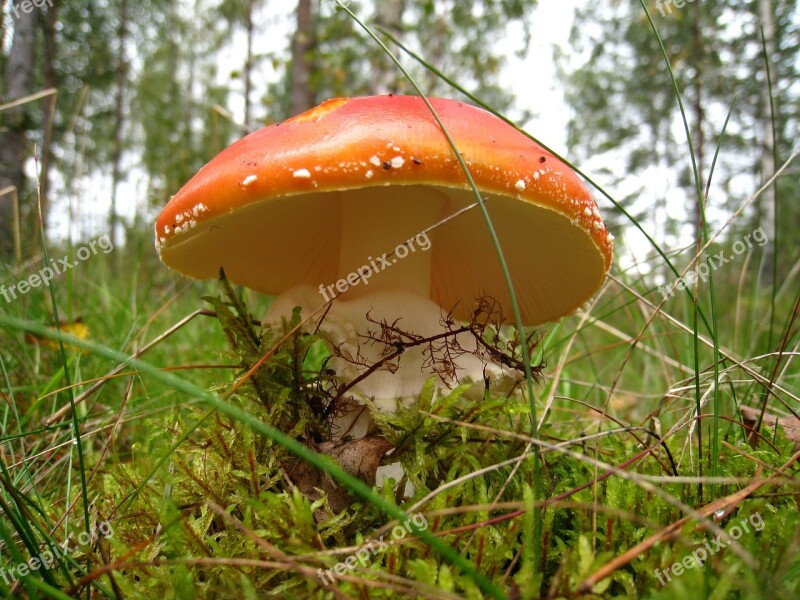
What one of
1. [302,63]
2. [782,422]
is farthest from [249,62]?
[782,422]

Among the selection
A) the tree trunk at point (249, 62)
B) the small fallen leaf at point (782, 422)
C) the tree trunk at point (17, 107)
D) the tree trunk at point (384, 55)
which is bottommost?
the small fallen leaf at point (782, 422)

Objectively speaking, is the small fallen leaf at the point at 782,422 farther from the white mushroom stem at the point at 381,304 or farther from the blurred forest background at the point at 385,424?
the white mushroom stem at the point at 381,304

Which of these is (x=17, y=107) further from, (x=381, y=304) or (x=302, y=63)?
(x=381, y=304)

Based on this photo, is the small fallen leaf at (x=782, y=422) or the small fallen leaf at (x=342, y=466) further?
the small fallen leaf at (x=782, y=422)

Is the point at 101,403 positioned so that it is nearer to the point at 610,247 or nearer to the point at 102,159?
the point at 610,247

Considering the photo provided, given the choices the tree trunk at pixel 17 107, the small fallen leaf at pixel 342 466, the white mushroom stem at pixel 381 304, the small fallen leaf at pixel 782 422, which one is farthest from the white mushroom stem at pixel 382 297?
the tree trunk at pixel 17 107

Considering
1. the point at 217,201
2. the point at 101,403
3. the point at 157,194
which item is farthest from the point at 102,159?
the point at 217,201

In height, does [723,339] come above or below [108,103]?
below
